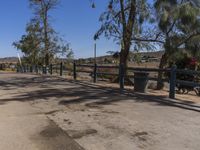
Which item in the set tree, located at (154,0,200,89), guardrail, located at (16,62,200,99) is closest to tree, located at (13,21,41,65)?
guardrail, located at (16,62,200,99)

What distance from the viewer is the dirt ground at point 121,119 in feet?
22.7

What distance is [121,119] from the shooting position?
353 inches

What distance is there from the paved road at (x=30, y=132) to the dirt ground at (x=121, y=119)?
22cm

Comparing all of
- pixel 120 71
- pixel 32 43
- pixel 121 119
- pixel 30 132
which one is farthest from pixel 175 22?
pixel 32 43

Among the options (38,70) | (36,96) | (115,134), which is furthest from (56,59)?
(115,134)

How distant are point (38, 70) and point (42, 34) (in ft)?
23.2

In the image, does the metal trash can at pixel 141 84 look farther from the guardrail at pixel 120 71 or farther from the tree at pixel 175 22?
the tree at pixel 175 22

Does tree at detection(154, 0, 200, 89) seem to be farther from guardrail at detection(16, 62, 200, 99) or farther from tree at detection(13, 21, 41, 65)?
tree at detection(13, 21, 41, 65)

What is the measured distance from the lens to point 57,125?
846 cm

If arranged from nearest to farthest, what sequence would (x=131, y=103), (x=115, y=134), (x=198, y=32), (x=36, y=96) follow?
(x=115, y=134)
(x=131, y=103)
(x=36, y=96)
(x=198, y=32)

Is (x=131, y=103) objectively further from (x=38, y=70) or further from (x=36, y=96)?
(x=38, y=70)

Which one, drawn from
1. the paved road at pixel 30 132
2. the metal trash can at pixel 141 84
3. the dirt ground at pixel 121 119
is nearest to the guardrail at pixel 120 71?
the metal trash can at pixel 141 84

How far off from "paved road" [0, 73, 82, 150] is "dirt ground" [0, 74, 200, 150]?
22 centimetres

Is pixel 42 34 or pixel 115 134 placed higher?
pixel 42 34
